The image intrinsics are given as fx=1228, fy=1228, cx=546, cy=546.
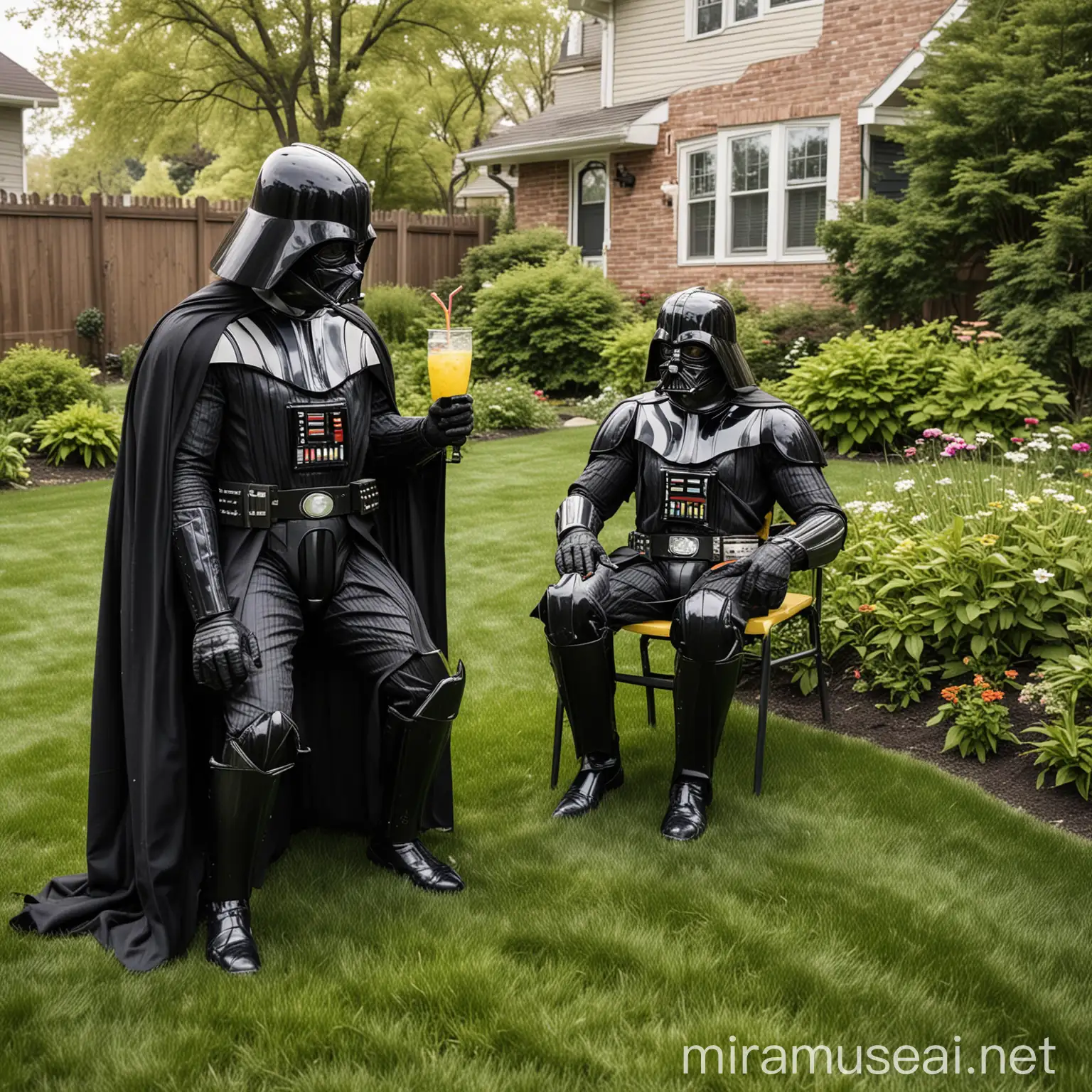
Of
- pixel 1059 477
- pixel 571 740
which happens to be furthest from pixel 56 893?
pixel 1059 477

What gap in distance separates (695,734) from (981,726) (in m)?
1.32

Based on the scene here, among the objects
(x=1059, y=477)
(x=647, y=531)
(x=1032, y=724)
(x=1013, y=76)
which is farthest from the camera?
(x=1013, y=76)

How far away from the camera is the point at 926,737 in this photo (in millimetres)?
4883

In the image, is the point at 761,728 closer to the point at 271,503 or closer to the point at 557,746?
the point at 557,746

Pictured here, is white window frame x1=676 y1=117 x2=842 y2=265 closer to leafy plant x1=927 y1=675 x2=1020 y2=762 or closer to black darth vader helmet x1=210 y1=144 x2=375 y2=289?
leafy plant x1=927 y1=675 x2=1020 y2=762

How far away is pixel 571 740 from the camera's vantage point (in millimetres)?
4926

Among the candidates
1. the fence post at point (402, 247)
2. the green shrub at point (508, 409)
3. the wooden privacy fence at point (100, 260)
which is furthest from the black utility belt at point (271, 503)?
the fence post at point (402, 247)

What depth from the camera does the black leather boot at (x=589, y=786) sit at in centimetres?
415

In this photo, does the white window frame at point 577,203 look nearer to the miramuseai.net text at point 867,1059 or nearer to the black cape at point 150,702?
the black cape at point 150,702

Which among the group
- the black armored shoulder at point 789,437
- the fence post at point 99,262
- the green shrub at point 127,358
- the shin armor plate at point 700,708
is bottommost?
the shin armor plate at point 700,708

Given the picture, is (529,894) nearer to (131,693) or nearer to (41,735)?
(131,693)

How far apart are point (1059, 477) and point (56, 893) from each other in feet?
23.3

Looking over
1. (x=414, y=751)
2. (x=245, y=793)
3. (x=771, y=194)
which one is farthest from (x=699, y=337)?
(x=771, y=194)

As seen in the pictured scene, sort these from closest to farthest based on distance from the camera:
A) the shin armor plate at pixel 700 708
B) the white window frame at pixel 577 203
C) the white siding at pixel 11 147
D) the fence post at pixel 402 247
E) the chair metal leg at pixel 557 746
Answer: the shin armor plate at pixel 700 708
the chair metal leg at pixel 557 746
the white window frame at pixel 577 203
the fence post at pixel 402 247
the white siding at pixel 11 147
